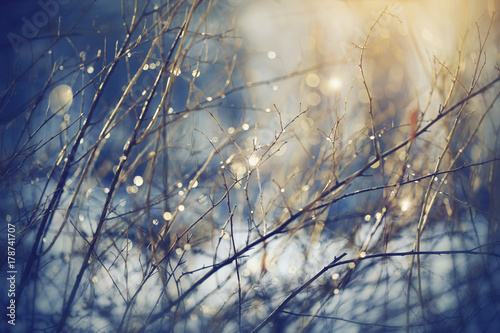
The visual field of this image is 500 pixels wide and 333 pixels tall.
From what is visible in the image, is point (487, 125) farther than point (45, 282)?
Result: Yes

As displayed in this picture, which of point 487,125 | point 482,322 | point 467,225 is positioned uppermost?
point 487,125

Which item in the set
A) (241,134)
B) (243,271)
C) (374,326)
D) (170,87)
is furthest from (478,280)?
(170,87)

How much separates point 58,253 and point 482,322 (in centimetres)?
183

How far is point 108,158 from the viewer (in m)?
1.74

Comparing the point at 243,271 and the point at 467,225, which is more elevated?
the point at 467,225

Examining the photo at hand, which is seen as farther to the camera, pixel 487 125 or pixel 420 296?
pixel 487 125

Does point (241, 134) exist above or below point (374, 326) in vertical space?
above

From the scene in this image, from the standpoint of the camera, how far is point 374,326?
140cm

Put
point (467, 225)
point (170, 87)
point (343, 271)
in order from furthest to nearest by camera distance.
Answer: point (467, 225) < point (343, 271) < point (170, 87)

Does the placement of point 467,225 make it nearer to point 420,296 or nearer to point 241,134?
point 420,296

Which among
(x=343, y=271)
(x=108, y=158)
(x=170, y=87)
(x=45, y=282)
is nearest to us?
(x=170, y=87)

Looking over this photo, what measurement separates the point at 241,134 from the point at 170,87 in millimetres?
762

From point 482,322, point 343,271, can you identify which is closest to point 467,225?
point 482,322

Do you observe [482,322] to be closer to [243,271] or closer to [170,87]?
[243,271]
